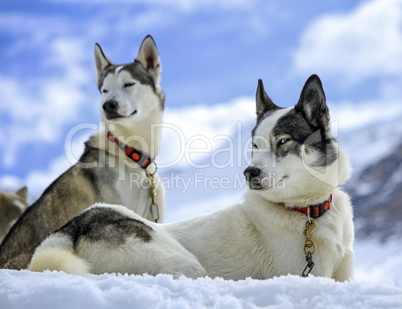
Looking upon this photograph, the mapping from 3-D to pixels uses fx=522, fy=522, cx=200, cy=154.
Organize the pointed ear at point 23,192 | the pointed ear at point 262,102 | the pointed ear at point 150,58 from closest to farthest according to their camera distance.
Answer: the pointed ear at point 262,102 < the pointed ear at point 150,58 < the pointed ear at point 23,192

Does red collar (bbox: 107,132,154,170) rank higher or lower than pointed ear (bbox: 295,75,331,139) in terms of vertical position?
lower

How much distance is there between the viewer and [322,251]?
3885 millimetres

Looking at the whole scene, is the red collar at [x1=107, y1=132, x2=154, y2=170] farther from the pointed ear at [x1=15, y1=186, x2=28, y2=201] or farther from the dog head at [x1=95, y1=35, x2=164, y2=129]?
the pointed ear at [x1=15, y1=186, x2=28, y2=201]

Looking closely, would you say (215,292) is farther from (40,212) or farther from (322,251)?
(40,212)

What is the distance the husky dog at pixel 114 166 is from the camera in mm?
5891

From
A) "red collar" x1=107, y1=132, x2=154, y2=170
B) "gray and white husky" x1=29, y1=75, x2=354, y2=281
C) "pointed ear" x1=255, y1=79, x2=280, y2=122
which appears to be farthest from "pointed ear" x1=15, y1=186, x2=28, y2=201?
"pointed ear" x1=255, y1=79, x2=280, y2=122

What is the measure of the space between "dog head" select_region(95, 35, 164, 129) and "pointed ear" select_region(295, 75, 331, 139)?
2666mm

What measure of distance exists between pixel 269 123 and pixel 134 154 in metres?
2.39

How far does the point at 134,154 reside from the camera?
6148mm

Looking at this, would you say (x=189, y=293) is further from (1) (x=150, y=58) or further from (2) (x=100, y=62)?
(2) (x=100, y=62)

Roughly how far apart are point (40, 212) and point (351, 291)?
13.6 feet

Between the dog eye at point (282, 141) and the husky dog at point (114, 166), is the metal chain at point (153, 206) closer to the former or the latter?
the husky dog at point (114, 166)

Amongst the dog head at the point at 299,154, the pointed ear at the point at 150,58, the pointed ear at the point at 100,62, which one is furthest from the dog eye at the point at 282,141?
the pointed ear at the point at 100,62

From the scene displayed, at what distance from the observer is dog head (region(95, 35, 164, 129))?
6211 millimetres
